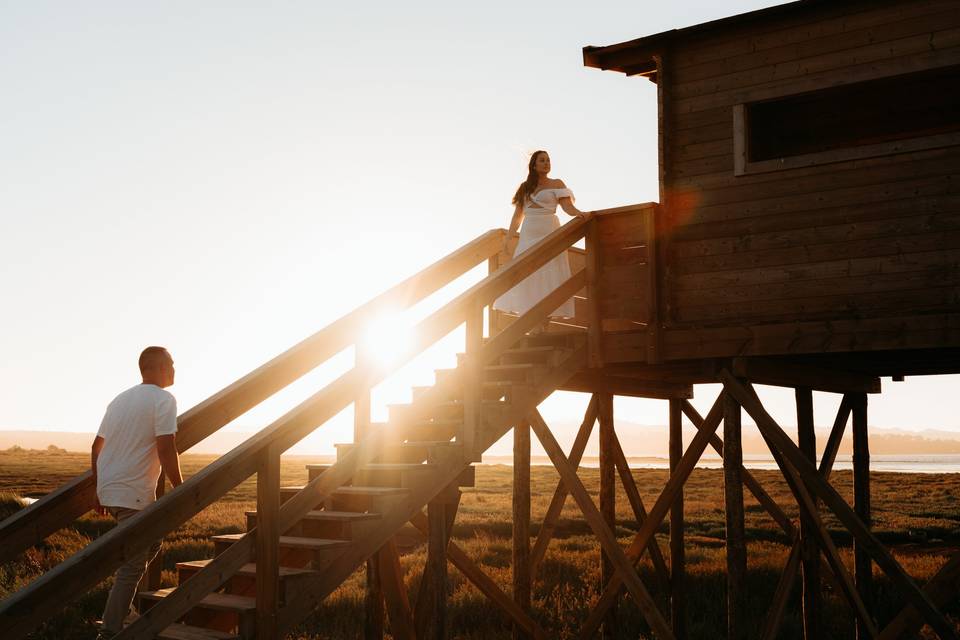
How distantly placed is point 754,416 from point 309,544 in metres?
4.52

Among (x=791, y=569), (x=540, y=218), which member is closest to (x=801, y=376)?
(x=791, y=569)

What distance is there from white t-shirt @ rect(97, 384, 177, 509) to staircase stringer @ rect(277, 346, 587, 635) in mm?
1126

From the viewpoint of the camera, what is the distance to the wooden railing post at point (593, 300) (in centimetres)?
924

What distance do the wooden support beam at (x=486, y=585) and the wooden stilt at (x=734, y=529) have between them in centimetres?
186

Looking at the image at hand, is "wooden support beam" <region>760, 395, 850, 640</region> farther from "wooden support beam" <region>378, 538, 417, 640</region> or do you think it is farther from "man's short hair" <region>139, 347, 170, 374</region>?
"man's short hair" <region>139, 347, 170, 374</region>

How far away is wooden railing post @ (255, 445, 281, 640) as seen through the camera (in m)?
5.56

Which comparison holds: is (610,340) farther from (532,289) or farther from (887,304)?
(887,304)

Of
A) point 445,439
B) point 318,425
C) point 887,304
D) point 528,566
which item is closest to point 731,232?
point 887,304

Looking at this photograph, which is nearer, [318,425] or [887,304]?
[318,425]

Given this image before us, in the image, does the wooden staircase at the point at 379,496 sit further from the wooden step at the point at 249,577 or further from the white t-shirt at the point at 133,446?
the white t-shirt at the point at 133,446

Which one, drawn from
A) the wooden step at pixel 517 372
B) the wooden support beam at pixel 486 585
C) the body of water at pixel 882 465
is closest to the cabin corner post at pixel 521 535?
the wooden support beam at pixel 486 585

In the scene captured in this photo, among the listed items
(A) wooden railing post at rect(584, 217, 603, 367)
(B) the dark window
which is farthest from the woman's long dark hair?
(B) the dark window

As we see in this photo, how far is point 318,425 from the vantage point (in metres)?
5.95

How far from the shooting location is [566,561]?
18328 millimetres
